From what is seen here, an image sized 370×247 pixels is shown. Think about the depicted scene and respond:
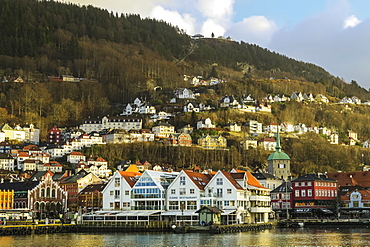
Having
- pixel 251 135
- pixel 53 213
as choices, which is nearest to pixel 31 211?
pixel 53 213

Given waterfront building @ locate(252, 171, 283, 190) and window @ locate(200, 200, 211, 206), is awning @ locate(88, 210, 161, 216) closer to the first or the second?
window @ locate(200, 200, 211, 206)

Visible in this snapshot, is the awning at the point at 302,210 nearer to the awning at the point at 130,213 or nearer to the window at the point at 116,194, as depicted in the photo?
the awning at the point at 130,213

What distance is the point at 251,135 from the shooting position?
614 feet

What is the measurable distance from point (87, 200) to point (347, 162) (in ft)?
291

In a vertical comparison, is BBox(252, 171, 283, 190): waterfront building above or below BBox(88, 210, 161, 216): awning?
above

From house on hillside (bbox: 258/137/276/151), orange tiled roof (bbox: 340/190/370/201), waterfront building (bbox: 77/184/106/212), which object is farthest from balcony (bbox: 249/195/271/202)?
house on hillside (bbox: 258/137/276/151)

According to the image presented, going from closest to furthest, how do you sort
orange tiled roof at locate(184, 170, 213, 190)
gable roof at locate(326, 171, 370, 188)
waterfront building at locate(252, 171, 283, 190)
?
orange tiled roof at locate(184, 170, 213, 190) → gable roof at locate(326, 171, 370, 188) → waterfront building at locate(252, 171, 283, 190)

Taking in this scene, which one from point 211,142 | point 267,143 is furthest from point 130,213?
point 267,143

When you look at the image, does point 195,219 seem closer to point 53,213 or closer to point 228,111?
point 53,213

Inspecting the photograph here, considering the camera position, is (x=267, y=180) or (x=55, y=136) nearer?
(x=267, y=180)

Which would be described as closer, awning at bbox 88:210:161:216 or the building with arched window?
awning at bbox 88:210:161:216

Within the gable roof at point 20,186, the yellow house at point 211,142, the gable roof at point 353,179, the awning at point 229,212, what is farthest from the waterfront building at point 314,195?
the yellow house at point 211,142

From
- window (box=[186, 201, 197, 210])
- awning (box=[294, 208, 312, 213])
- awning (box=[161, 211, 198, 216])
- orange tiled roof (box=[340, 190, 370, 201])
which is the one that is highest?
orange tiled roof (box=[340, 190, 370, 201])

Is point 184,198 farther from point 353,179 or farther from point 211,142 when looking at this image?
point 211,142
